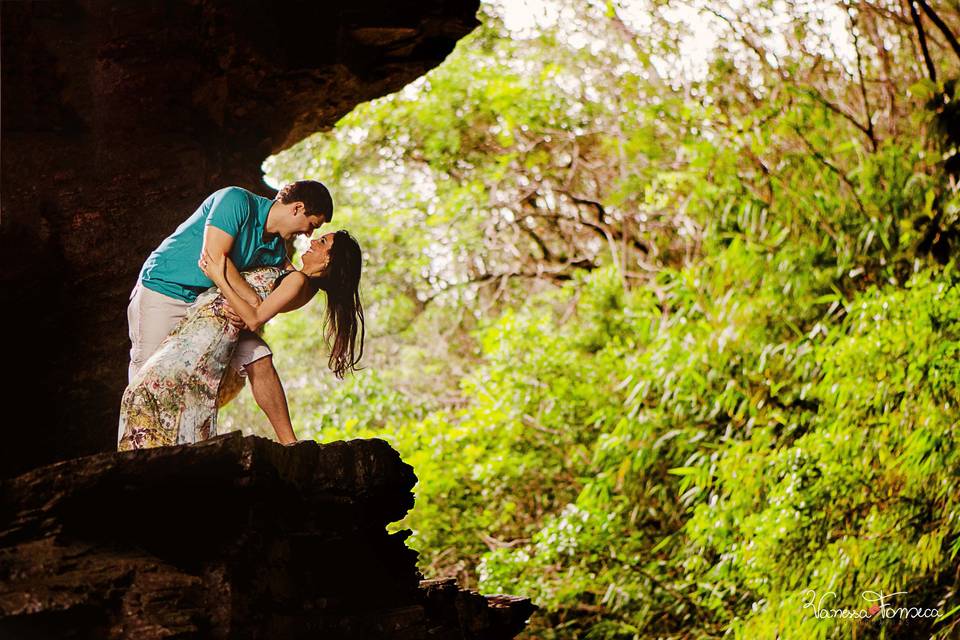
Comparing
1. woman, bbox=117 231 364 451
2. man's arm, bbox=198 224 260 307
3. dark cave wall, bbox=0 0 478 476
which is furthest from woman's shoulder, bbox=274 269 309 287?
dark cave wall, bbox=0 0 478 476

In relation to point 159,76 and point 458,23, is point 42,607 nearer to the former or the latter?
point 159,76

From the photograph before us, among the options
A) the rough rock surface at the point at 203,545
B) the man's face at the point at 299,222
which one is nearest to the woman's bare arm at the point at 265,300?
the man's face at the point at 299,222

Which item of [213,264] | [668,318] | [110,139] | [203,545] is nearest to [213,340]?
[213,264]

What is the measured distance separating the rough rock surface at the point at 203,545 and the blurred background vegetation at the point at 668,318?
222 centimetres

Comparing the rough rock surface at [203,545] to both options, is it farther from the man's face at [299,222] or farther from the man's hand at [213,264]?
the man's face at [299,222]

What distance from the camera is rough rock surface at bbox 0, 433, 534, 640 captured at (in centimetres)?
220

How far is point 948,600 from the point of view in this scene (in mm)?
4215

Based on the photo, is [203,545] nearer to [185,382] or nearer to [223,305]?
[185,382]

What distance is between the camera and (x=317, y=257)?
3.17 meters

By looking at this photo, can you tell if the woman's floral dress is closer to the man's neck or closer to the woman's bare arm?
the woman's bare arm

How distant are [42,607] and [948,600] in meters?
3.41

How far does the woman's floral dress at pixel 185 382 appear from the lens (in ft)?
9.39

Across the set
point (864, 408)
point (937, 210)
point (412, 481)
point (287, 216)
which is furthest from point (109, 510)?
point (937, 210)

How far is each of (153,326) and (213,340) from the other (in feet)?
0.58
